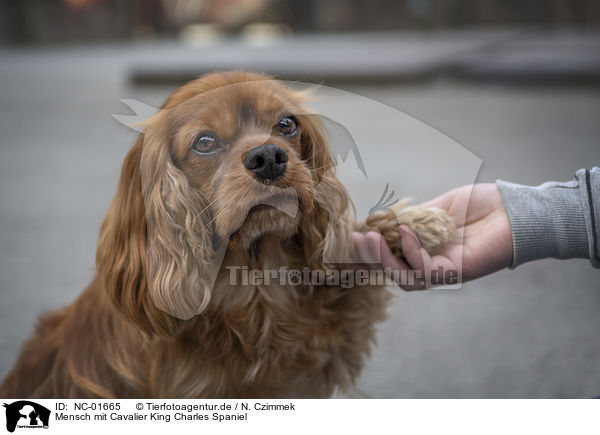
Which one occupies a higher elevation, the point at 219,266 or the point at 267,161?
the point at 267,161

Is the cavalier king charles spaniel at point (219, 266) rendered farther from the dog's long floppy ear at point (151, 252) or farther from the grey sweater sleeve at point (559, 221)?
the grey sweater sleeve at point (559, 221)

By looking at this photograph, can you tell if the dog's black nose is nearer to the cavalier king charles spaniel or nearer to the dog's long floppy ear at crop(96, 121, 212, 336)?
the cavalier king charles spaniel

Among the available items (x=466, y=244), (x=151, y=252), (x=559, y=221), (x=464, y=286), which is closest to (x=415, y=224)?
(x=466, y=244)

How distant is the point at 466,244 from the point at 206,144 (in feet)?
1.73

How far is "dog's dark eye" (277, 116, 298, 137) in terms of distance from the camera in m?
1.10

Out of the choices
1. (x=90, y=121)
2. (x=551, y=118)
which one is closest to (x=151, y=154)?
(x=551, y=118)

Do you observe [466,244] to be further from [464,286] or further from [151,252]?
[464,286]

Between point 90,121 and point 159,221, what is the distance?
449 cm

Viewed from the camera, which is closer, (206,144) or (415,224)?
(206,144)

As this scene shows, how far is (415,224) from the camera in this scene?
1.17 metres

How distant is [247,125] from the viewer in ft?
3.45
